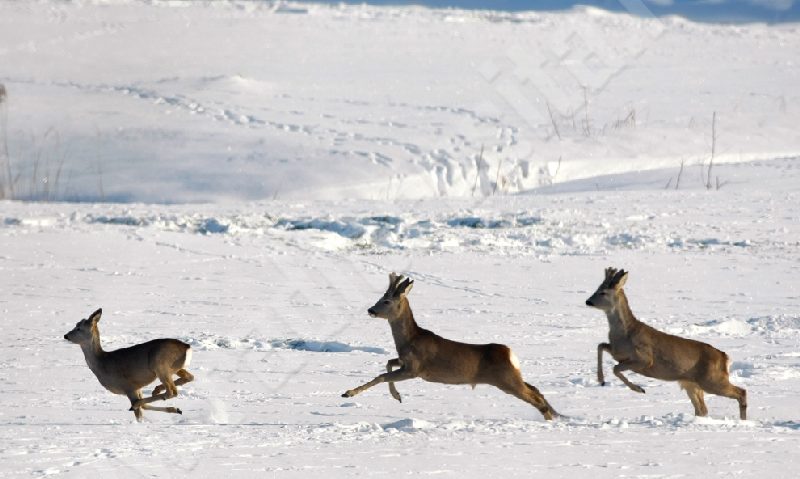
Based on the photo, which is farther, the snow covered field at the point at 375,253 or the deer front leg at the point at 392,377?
the deer front leg at the point at 392,377

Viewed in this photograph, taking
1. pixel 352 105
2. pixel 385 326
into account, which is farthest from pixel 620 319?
pixel 352 105

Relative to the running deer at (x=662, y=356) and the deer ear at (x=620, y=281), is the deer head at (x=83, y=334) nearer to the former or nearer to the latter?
the running deer at (x=662, y=356)

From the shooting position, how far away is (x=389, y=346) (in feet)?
33.2

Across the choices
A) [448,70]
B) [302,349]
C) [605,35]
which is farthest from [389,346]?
[605,35]

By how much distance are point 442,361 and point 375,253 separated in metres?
7.59

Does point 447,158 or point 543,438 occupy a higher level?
point 543,438

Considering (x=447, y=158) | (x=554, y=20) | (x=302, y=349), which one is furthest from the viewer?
(x=554, y=20)

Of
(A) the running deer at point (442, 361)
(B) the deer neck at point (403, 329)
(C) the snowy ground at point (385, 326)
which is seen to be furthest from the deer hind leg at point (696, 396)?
(B) the deer neck at point (403, 329)

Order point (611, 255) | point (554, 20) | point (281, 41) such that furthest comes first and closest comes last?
point (554, 20), point (281, 41), point (611, 255)

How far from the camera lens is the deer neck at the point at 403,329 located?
758 cm

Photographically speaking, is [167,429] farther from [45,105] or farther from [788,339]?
[45,105]

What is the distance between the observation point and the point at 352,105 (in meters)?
27.5

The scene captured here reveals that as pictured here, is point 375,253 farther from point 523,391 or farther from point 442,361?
point 523,391

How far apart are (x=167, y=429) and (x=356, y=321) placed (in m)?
4.19
